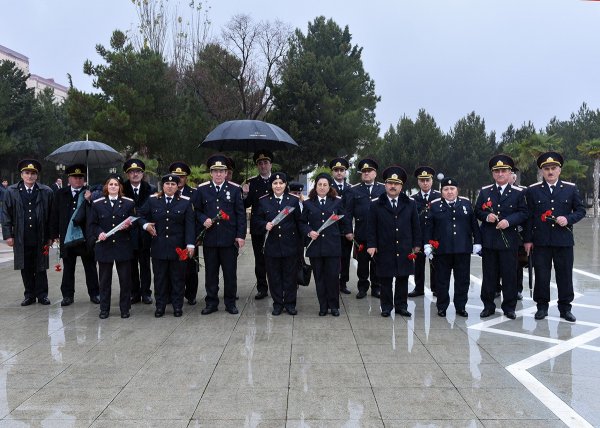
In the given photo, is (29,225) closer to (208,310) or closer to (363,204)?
(208,310)

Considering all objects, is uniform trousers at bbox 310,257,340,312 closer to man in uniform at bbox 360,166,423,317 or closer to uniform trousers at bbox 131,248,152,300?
man in uniform at bbox 360,166,423,317

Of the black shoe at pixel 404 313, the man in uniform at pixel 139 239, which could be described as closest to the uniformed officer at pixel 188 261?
the man in uniform at pixel 139 239

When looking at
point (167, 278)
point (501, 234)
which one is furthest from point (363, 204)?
point (167, 278)

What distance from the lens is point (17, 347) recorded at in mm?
5762

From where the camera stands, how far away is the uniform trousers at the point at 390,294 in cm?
709

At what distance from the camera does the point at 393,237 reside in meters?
7.03

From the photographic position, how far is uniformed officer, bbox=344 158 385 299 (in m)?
8.19

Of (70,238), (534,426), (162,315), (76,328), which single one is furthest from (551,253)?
(70,238)

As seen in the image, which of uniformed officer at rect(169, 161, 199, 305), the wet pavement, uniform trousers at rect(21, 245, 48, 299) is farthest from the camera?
uniform trousers at rect(21, 245, 48, 299)

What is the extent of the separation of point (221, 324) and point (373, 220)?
2265 millimetres

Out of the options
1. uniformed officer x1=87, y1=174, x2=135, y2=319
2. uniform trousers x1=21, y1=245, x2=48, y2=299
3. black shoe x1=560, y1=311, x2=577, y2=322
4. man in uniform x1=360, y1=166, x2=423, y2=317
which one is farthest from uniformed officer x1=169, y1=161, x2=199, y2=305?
black shoe x1=560, y1=311, x2=577, y2=322

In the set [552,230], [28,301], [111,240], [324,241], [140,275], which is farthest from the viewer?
[140,275]

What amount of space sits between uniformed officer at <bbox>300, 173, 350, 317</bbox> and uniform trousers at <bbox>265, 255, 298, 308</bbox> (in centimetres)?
28

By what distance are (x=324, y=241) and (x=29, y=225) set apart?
13.2 feet
